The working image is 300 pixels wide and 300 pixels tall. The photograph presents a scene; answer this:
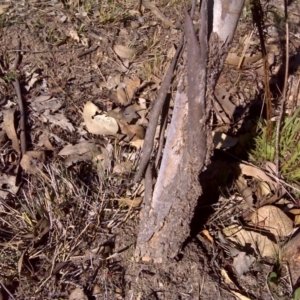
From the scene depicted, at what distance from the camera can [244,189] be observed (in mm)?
2223

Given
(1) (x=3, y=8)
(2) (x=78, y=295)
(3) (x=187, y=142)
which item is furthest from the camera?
(1) (x=3, y=8)

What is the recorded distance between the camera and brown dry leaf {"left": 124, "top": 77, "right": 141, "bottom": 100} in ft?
8.68

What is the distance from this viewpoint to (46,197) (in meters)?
2.04

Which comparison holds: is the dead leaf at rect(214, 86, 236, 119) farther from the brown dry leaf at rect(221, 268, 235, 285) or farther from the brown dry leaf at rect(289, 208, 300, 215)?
the brown dry leaf at rect(221, 268, 235, 285)

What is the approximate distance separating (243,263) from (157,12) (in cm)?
174

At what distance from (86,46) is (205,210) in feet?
4.11

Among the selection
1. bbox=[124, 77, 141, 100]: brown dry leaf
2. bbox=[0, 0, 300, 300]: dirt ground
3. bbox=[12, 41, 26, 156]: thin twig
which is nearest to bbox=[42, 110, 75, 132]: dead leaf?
bbox=[0, 0, 300, 300]: dirt ground

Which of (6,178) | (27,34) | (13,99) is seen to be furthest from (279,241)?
(27,34)

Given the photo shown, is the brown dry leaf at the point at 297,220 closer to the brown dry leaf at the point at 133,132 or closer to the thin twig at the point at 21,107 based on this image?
the brown dry leaf at the point at 133,132

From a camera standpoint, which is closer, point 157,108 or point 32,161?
point 157,108

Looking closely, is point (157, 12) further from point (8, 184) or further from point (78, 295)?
point (78, 295)

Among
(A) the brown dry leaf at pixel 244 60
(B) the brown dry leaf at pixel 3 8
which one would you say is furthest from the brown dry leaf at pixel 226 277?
(B) the brown dry leaf at pixel 3 8

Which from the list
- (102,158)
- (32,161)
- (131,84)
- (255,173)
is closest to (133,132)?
(102,158)

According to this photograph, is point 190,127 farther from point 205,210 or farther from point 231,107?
point 231,107
